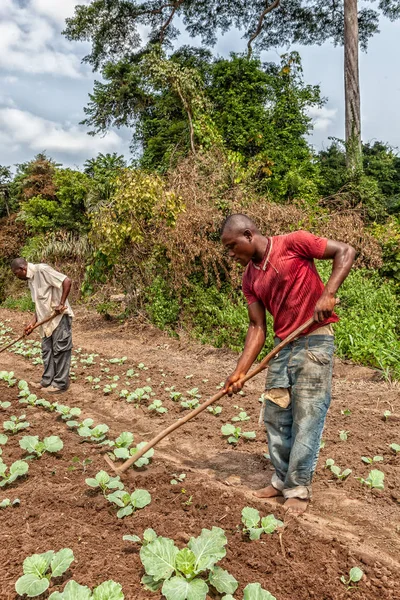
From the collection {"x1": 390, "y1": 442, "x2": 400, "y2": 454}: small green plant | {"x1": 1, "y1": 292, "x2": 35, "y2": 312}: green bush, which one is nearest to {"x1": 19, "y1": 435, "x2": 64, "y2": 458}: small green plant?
{"x1": 390, "y1": 442, "x2": 400, "y2": 454}: small green plant

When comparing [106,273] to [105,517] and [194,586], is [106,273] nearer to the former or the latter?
[105,517]

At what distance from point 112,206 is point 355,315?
19.2ft

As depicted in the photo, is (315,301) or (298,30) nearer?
(315,301)

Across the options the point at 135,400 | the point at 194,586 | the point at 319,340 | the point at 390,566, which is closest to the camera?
the point at 194,586

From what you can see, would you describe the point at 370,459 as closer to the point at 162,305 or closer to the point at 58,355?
the point at 58,355

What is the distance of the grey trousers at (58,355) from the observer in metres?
6.45

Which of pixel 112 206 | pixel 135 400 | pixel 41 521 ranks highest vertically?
pixel 112 206

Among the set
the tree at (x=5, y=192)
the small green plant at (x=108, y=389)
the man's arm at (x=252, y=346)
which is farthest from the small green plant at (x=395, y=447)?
the tree at (x=5, y=192)

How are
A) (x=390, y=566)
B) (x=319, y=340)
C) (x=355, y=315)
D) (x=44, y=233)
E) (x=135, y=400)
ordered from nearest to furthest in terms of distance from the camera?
(x=390, y=566), (x=319, y=340), (x=135, y=400), (x=355, y=315), (x=44, y=233)

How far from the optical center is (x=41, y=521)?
2797 mm

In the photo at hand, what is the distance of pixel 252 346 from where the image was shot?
342 cm

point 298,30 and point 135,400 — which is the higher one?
point 298,30

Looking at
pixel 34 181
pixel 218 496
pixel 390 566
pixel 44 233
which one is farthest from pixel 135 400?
pixel 34 181

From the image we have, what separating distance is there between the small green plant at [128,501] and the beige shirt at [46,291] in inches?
147
